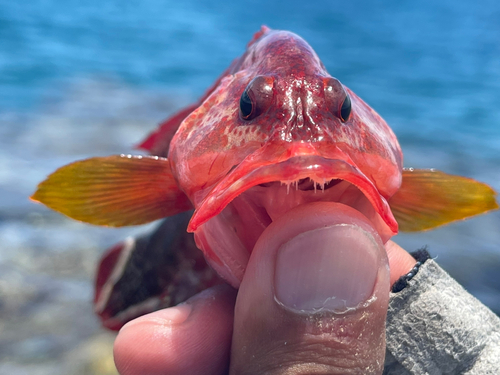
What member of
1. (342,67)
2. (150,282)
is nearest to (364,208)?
(150,282)

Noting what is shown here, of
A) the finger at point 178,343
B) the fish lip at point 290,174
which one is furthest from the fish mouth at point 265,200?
the finger at point 178,343

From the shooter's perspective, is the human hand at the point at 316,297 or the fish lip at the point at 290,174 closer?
the fish lip at the point at 290,174

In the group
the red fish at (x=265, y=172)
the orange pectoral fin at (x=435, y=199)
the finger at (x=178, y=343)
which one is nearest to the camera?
the red fish at (x=265, y=172)

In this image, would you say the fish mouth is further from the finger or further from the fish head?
the finger

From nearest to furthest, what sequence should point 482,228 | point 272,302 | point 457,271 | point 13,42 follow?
point 272,302, point 457,271, point 482,228, point 13,42

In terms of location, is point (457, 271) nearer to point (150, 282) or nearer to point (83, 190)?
point (150, 282)

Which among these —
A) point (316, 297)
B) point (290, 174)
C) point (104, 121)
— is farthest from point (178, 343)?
point (104, 121)

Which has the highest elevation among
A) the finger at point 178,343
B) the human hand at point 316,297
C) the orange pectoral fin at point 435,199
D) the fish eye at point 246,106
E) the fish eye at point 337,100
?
the fish eye at point 337,100

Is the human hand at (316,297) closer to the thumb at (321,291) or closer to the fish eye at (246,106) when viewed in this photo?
the thumb at (321,291)
